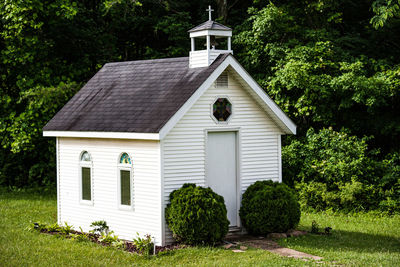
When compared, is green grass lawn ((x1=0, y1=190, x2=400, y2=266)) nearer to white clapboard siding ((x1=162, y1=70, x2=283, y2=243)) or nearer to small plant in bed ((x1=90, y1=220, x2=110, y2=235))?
small plant in bed ((x1=90, y1=220, x2=110, y2=235))

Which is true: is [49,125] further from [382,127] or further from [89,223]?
[382,127]

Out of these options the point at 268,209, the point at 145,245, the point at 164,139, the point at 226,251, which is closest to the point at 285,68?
the point at 268,209

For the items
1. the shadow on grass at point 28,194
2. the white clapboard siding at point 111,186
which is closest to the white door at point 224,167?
the white clapboard siding at point 111,186

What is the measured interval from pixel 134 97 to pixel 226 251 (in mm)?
5068

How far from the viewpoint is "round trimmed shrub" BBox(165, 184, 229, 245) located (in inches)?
544

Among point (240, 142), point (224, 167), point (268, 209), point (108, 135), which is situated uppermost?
point (108, 135)

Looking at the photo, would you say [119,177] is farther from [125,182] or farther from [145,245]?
[145,245]

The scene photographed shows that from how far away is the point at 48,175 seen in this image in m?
27.3

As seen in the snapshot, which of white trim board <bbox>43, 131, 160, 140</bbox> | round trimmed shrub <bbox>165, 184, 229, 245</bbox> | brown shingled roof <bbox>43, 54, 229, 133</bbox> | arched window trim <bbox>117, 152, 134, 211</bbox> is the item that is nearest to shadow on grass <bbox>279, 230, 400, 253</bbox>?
round trimmed shrub <bbox>165, 184, 229, 245</bbox>

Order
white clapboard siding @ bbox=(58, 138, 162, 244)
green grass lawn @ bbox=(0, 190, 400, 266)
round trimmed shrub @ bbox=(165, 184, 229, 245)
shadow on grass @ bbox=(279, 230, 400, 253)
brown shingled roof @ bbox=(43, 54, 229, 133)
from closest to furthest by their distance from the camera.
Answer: green grass lawn @ bbox=(0, 190, 400, 266) < round trimmed shrub @ bbox=(165, 184, 229, 245) < shadow on grass @ bbox=(279, 230, 400, 253) < white clapboard siding @ bbox=(58, 138, 162, 244) < brown shingled roof @ bbox=(43, 54, 229, 133)

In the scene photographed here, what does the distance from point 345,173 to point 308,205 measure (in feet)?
5.80

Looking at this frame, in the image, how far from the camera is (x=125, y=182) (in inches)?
609

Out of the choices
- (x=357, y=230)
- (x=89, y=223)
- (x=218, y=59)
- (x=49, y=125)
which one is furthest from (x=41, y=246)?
(x=357, y=230)

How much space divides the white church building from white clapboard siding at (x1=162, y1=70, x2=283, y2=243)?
0.03 metres
